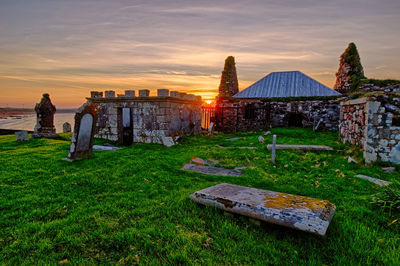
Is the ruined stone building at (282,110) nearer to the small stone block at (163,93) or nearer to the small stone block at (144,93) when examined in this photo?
the small stone block at (163,93)

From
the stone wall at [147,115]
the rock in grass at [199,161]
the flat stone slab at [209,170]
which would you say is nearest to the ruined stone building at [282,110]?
the stone wall at [147,115]

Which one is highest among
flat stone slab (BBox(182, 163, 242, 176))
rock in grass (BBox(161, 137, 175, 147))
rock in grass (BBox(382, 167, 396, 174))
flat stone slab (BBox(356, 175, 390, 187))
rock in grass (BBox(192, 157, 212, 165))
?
rock in grass (BBox(161, 137, 175, 147))

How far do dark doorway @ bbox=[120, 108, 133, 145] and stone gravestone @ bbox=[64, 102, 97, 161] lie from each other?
4.38 metres

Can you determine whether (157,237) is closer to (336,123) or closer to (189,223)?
(189,223)

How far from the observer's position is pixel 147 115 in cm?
1159

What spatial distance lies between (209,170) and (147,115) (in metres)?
6.27

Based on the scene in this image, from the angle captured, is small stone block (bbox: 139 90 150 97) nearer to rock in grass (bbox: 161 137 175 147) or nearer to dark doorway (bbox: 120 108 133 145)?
dark doorway (bbox: 120 108 133 145)

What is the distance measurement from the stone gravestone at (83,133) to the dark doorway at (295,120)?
16.4m

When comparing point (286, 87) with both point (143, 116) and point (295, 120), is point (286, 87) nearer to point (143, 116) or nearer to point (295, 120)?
point (295, 120)

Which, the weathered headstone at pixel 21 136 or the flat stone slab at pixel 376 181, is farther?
the weathered headstone at pixel 21 136

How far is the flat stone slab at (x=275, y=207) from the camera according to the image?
8.87 ft

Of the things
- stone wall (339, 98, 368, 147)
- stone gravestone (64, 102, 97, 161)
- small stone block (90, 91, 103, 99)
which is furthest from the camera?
small stone block (90, 91, 103, 99)

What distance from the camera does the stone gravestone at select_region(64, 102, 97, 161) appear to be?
7.51 metres

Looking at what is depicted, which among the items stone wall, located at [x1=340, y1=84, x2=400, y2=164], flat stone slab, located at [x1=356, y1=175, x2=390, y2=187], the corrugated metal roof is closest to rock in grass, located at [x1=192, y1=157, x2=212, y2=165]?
flat stone slab, located at [x1=356, y1=175, x2=390, y2=187]
